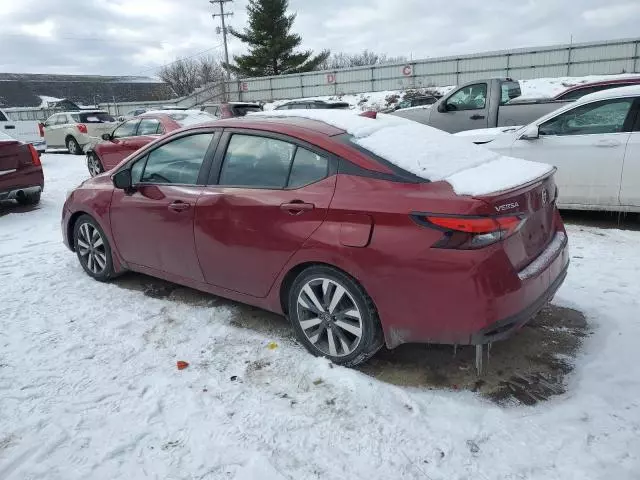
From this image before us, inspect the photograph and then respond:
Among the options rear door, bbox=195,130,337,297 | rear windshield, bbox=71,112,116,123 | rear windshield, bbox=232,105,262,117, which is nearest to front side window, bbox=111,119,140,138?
rear windshield, bbox=232,105,262,117

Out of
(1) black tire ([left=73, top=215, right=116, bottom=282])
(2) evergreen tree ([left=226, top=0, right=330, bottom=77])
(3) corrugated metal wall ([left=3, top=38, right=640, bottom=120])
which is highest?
(2) evergreen tree ([left=226, top=0, right=330, bottom=77])

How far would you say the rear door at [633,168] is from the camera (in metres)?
5.60

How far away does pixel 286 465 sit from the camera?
2387mm

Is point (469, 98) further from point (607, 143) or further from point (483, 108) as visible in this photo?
point (607, 143)

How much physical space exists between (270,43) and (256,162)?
4328 cm

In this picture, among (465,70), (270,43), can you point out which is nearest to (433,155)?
(465,70)

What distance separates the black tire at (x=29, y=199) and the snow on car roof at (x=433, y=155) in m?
6.72

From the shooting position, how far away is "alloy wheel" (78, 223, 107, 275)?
4.74 metres

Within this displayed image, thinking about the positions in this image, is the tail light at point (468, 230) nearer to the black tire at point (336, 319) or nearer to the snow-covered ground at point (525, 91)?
the black tire at point (336, 319)

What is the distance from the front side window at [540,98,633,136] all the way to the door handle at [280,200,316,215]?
4450 millimetres

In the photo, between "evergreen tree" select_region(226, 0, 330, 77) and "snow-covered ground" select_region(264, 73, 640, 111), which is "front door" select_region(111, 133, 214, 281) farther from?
"evergreen tree" select_region(226, 0, 330, 77)

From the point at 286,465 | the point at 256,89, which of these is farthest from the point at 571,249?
the point at 256,89

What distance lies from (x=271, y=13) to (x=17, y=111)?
21.7 m

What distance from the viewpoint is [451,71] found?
3125 centimetres
